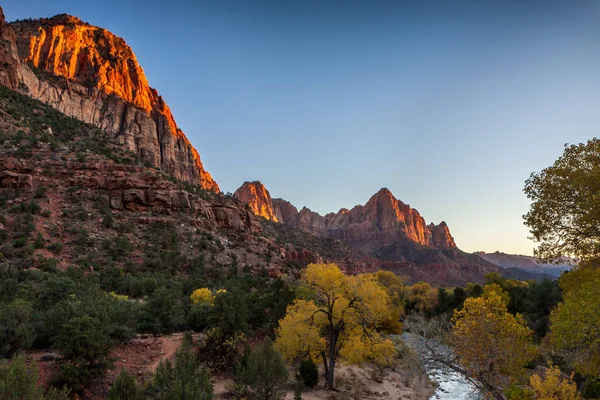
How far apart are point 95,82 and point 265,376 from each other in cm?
8988

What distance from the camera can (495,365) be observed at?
999 centimetres

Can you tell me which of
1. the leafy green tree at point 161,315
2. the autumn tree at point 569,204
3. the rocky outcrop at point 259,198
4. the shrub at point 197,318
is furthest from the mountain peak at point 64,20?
the autumn tree at point 569,204

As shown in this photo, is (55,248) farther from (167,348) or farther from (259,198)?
(259,198)

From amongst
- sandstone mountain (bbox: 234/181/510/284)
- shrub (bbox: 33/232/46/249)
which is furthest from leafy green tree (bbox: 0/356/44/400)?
sandstone mountain (bbox: 234/181/510/284)

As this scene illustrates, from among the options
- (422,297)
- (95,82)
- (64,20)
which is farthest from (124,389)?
(64,20)

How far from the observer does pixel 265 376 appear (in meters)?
10.6

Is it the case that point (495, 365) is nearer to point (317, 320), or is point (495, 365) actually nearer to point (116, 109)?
point (317, 320)

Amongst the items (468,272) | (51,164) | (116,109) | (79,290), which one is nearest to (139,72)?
(116,109)

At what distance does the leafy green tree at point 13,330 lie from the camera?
33.9ft

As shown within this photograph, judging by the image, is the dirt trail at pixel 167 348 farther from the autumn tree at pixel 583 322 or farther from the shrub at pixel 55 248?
the shrub at pixel 55 248

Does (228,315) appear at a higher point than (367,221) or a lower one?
lower

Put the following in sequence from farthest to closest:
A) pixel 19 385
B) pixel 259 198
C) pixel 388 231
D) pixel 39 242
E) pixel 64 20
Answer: pixel 259 198 → pixel 388 231 → pixel 64 20 → pixel 39 242 → pixel 19 385

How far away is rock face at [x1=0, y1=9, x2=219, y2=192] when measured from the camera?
210 feet

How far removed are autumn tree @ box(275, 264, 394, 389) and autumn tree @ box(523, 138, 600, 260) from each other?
7.76 metres
